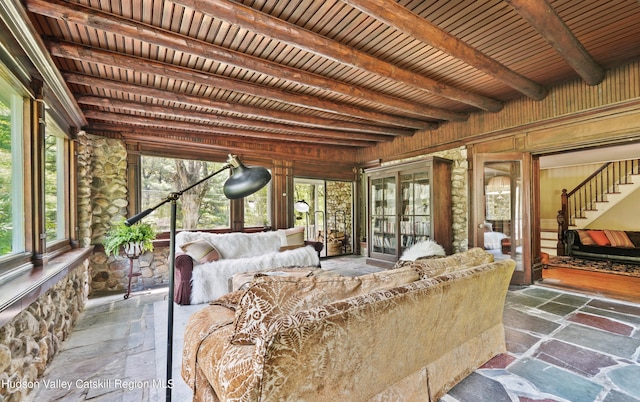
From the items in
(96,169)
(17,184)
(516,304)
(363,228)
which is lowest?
(516,304)

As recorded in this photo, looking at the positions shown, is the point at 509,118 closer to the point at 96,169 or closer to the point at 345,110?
the point at 345,110

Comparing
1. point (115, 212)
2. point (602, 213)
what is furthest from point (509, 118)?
point (115, 212)

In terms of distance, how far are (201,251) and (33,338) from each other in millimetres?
1905

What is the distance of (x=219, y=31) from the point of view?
2.25 meters

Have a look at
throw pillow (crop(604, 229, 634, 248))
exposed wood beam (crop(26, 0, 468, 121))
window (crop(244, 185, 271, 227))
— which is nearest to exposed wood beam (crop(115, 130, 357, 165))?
window (crop(244, 185, 271, 227))

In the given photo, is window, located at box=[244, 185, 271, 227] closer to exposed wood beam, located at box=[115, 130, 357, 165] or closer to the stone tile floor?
exposed wood beam, located at box=[115, 130, 357, 165]

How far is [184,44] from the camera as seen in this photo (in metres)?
2.27

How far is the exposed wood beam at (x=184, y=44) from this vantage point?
73.1 inches

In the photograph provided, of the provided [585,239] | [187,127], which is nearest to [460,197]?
[585,239]

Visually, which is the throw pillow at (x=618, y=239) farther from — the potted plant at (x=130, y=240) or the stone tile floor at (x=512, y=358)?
the potted plant at (x=130, y=240)

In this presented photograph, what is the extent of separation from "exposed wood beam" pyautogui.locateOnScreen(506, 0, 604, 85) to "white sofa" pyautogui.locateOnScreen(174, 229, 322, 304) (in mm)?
3660

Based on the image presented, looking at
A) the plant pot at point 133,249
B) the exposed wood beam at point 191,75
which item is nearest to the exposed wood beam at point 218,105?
the exposed wood beam at point 191,75

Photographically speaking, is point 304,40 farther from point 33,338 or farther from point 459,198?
point 459,198

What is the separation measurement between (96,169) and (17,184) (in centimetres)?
243
